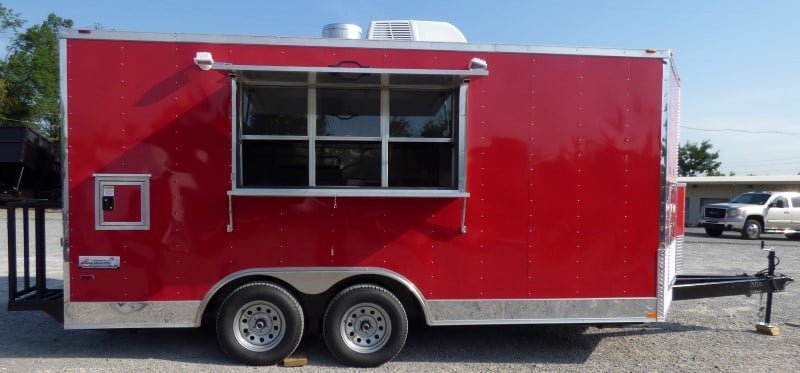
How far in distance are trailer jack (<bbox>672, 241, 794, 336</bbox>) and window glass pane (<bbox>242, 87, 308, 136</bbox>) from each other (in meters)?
4.11

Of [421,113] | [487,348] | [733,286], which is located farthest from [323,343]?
[733,286]

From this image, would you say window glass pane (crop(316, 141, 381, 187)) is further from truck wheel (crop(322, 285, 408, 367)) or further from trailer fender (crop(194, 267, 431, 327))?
truck wheel (crop(322, 285, 408, 367))

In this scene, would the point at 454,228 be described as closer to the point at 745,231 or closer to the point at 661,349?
the point at 661,349

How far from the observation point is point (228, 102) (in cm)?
444

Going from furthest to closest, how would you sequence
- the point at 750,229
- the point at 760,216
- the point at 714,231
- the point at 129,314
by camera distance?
the point at 714,231 → the point at 760,216 → the point at 750,229 → the point at 129,314

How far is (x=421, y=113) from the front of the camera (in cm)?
459

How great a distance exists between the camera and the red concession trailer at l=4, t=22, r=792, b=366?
4371mm

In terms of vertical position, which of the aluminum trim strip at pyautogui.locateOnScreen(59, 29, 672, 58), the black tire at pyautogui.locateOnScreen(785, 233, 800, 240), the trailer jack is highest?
the aluminum trim strip at pyautogui.locateOnScreen(59, 29, 672, 58)

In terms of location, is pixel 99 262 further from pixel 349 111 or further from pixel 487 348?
pixel 487 348

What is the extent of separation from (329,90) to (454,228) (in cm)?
167

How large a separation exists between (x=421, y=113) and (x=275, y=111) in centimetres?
130

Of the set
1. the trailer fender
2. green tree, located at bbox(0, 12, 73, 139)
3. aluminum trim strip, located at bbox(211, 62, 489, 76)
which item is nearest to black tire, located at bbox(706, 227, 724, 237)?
the trailer fender

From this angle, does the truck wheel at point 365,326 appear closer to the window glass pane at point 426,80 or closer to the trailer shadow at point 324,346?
the trailer shadow at point 324,346

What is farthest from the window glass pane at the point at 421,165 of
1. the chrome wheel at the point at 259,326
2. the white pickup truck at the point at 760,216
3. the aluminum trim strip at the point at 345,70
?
the white pickup truck at the point at 760,216
